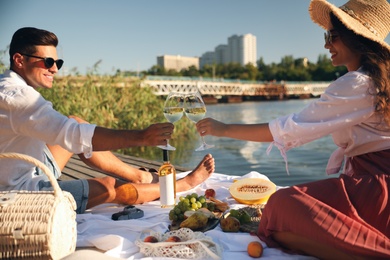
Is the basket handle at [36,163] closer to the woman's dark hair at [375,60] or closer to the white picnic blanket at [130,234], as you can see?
the white picnic blanket at [130,234]

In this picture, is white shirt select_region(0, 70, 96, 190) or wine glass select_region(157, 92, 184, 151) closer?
white shirt select_region(0, 70, 96, 190)

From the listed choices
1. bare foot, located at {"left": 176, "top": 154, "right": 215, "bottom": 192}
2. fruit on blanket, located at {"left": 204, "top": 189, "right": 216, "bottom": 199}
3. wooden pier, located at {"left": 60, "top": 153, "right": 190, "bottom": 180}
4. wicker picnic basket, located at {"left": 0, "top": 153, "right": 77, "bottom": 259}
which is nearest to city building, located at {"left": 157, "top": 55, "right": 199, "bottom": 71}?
wooden pier, located at {"left": 60, "top": 153, "right": 190, "bottom": 180}

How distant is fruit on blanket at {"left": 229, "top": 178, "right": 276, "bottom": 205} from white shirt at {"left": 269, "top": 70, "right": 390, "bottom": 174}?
3.29 feet

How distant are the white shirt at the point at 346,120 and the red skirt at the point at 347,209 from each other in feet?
0.27

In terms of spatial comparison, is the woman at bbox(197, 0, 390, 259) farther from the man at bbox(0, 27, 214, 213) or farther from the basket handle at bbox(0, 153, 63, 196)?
the basket handle at bbox(0, 153, 63, 196)

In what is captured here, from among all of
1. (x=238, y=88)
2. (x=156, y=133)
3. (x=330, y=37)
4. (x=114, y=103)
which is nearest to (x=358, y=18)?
(x=330, y=37)

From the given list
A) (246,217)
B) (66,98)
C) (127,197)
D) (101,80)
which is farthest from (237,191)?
(101,80)

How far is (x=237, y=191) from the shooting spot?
3105mm

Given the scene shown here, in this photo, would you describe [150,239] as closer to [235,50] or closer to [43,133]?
[43,133]

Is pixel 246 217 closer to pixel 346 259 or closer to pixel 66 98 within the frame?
pixel 346 259

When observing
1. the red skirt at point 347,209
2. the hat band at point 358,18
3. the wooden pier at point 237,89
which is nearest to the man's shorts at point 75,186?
the red skirt at point 347,209

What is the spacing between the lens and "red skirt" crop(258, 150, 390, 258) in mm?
1748

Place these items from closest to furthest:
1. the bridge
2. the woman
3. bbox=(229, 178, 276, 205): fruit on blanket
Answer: the woman → bbox=(229, 178, 276, 205): fruit on blanket → the bridge

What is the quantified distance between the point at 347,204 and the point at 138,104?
813 centimetres
